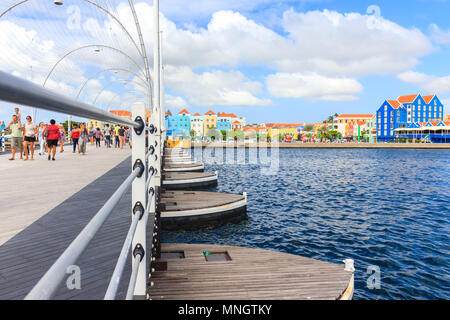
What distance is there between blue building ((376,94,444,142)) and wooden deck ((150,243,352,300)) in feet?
403

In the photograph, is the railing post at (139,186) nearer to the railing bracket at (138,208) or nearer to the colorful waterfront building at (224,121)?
the railing bracket at (138,208)

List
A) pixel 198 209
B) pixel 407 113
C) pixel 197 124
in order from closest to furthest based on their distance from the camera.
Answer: pixel 198 209
pixel 407 113
pixel 197 124

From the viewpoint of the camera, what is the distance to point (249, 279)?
208 inches

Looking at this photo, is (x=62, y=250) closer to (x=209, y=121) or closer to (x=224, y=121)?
(x=209, y=121)

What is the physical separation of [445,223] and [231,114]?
170 m

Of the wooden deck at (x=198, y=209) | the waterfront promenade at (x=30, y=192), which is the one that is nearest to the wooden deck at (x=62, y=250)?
the waterfront promenade at (x=30, y=192)

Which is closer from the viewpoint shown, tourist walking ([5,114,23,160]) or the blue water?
the blue water

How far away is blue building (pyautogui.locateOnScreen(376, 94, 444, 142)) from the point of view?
116 m

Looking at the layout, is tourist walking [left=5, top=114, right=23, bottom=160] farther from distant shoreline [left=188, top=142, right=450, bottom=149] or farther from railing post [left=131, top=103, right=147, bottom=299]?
distant shoreline [left=188, top=142, right=450, bottom=149]

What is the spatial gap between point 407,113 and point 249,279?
13036cm

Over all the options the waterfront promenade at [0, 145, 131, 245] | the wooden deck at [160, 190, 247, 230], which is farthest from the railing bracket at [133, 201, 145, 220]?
the wooden deck at [160, 190, 247, 230]

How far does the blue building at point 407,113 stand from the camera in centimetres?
11550

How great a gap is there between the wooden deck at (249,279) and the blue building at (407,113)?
122903 millimetres

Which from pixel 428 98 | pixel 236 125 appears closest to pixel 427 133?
pixel 428 98
